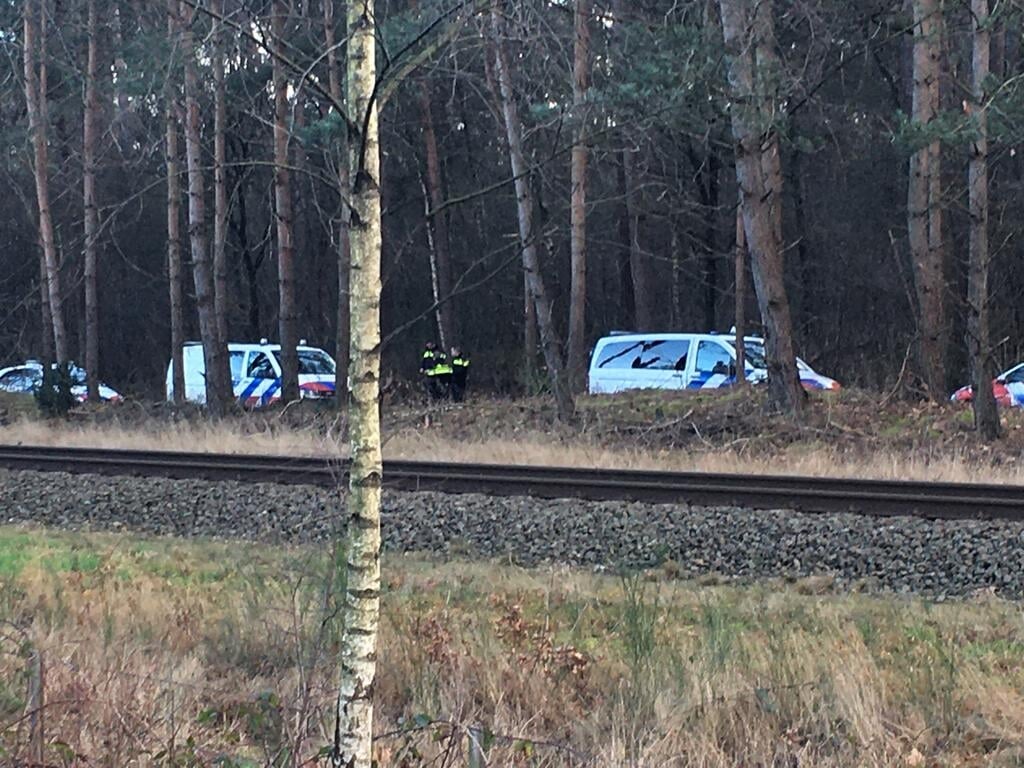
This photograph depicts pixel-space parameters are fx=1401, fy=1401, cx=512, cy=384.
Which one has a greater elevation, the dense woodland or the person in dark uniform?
the dense woodland

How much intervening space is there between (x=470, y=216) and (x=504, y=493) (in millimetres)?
33208

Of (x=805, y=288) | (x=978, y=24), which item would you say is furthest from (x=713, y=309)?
(x=978, y=24)

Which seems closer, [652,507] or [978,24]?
[652,507]

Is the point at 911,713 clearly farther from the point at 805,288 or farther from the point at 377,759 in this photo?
the point at 805,288

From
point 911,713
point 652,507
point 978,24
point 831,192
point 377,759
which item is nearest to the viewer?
point 377,759

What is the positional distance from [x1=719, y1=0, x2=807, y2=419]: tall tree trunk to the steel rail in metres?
5.99

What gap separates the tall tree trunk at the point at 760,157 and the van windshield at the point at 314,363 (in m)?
13.4

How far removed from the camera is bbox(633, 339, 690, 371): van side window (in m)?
27.3

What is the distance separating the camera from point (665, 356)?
27.4 m

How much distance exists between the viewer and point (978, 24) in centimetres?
1742

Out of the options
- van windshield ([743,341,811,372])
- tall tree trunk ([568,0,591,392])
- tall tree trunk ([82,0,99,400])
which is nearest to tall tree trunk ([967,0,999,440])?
tall tree trunk ([568,0,591,392])

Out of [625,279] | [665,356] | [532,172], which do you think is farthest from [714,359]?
[532,172]

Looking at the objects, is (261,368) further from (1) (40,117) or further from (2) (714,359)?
(2) (714,359)

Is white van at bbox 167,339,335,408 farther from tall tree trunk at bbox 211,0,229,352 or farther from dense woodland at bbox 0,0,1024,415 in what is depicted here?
dense woodland at bbox 0,0,1024,415
